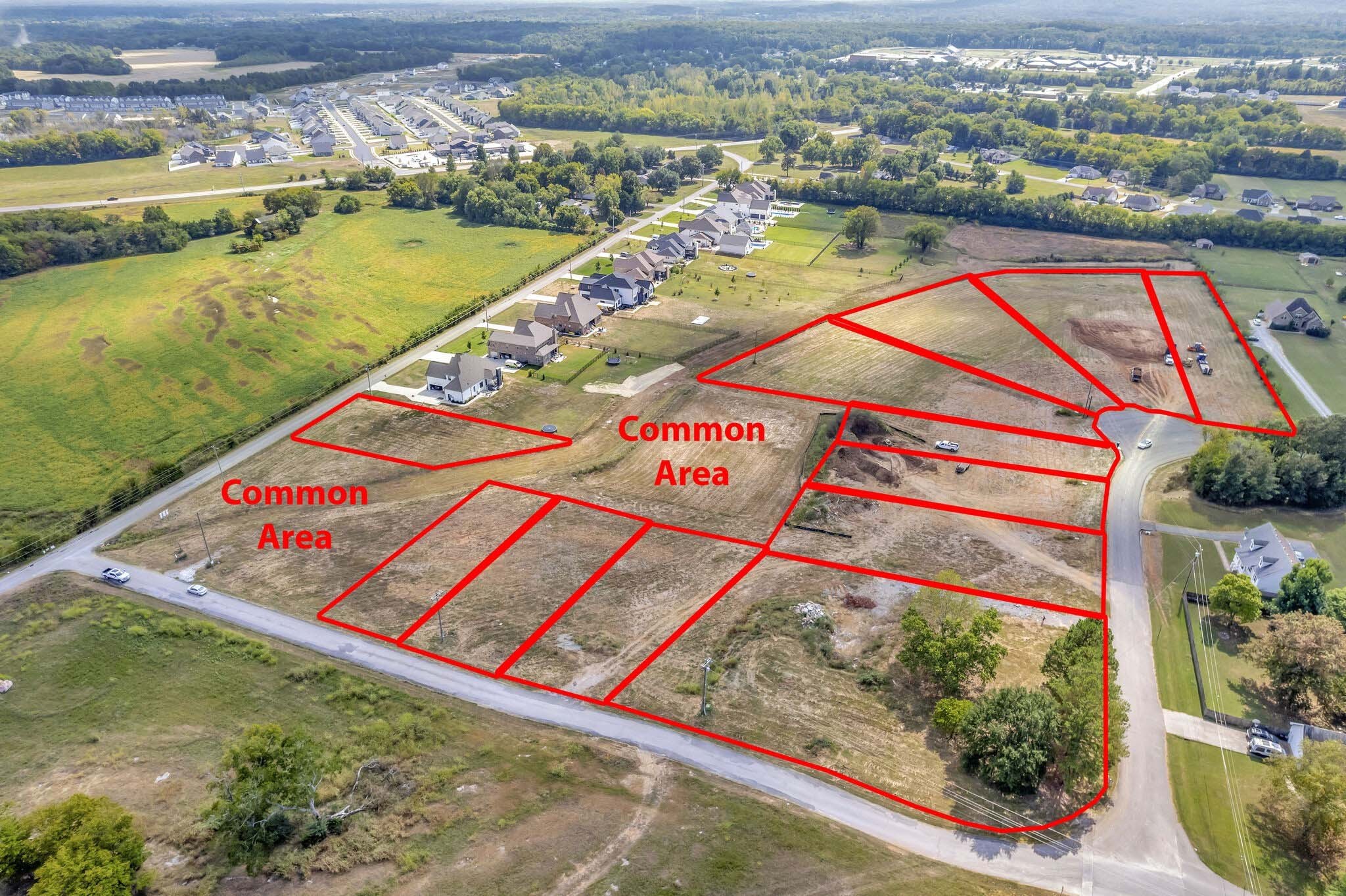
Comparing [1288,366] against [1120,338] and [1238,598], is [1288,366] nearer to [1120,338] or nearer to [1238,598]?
[1120,338]

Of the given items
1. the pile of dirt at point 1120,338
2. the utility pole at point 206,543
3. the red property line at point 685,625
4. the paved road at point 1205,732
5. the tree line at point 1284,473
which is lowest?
the paved road at point 1205,732

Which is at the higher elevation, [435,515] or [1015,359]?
[1015,359]

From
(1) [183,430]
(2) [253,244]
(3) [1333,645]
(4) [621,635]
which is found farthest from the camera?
(2) [253,244]

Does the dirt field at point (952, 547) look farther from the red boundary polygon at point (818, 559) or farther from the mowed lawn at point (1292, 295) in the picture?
the mowed lawn at point (1292, 295)

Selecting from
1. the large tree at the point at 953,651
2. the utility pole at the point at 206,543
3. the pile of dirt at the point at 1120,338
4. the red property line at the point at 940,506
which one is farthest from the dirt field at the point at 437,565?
the pile of dirt at the point at 1120,338

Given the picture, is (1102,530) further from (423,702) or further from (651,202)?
(651,202)

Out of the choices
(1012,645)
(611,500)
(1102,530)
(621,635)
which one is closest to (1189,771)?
(1012,645)

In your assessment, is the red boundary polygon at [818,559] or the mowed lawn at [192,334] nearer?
the red boundary polygon at [818,559]

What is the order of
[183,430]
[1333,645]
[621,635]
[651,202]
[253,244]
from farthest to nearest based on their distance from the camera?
[651,202]
[253,244]
[183,430]
[621,635]
[1333,645]
